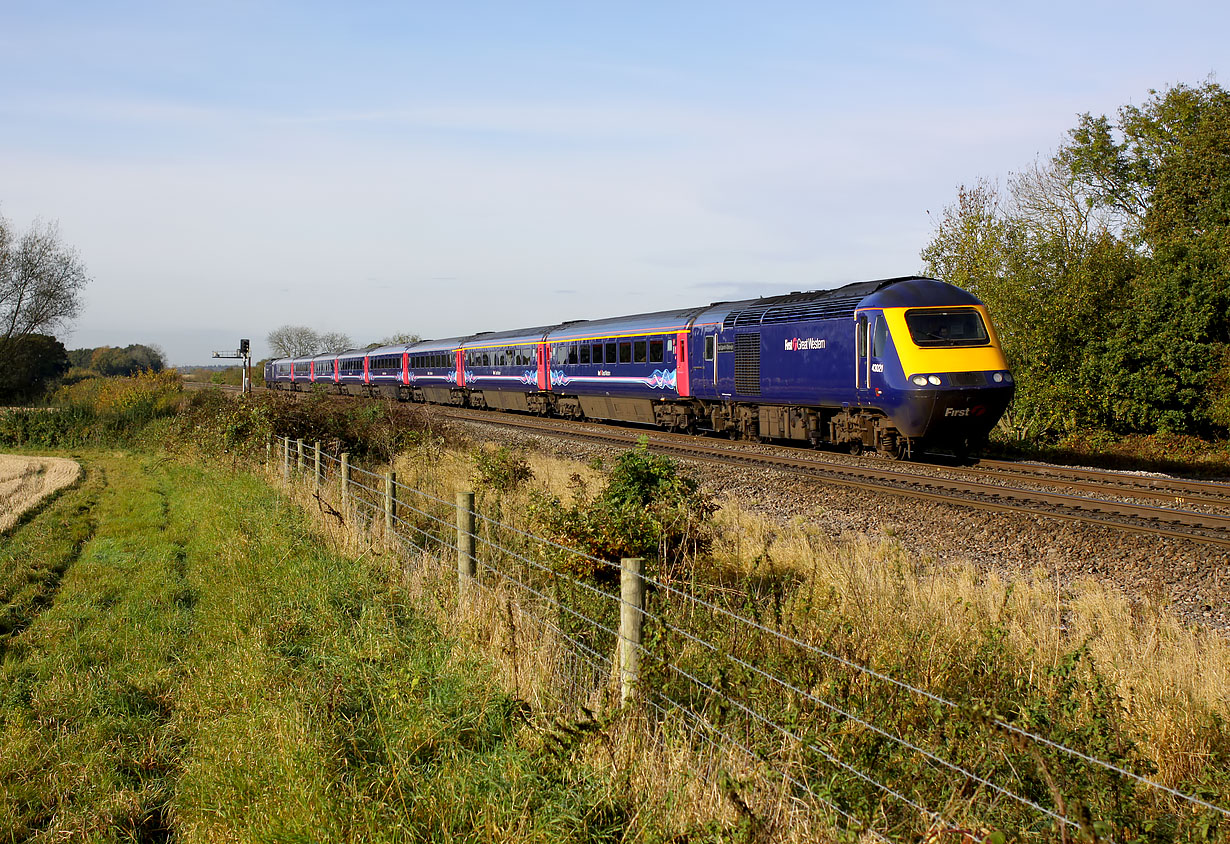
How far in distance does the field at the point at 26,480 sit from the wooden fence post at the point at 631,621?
14100 millimetres

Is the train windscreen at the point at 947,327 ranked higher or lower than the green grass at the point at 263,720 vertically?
higher

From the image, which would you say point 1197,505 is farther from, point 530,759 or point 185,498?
point 185,498

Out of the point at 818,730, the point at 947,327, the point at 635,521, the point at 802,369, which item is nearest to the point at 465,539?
the point at 635,521

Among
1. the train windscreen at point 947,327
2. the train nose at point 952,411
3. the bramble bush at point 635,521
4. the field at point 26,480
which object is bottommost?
the field at point 26,480

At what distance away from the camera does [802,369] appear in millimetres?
17484

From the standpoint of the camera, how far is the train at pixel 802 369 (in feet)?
49.3

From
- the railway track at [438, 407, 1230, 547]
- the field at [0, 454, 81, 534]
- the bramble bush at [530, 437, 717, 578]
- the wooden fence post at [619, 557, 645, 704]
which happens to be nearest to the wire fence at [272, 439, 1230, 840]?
the wooden fence post at [619, 557, 645, 704]

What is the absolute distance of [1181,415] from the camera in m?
25.1

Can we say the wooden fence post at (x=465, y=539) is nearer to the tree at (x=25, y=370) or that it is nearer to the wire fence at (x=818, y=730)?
the wire fence at (x=818, y=730)

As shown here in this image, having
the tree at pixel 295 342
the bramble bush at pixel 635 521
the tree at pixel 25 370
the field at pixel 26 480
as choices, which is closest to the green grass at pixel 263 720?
the bramble bush at pixel 635 521

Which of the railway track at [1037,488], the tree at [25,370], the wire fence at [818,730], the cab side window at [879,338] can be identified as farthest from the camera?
the tree at [25,370]

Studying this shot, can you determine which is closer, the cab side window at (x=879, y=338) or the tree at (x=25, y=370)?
the cab side window at (x=879, y=338)

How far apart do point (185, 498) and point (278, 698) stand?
11.8 metres

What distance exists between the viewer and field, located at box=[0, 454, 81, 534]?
53.7ft
